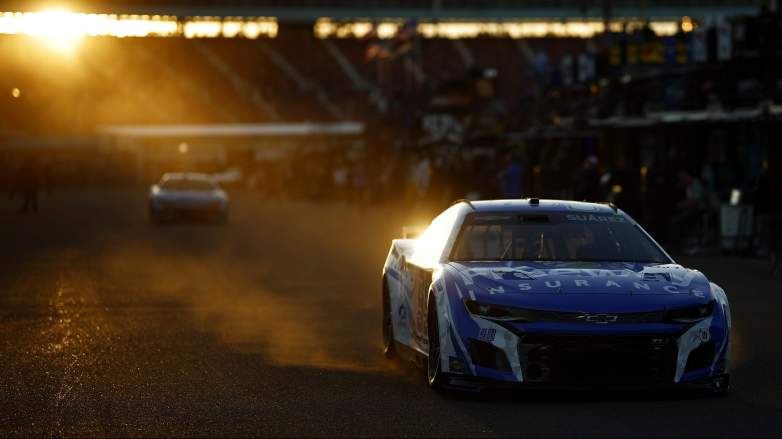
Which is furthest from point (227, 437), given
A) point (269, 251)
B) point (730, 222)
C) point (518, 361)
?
point (269, 251)

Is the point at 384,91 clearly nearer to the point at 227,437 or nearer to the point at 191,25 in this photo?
the point at 191,25

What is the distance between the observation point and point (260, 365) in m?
11.5

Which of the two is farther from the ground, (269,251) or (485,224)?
(485,224)

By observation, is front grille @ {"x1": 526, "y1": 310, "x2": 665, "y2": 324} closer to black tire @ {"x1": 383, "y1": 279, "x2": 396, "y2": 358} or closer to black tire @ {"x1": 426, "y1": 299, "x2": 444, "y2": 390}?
black tire @ {"x1": 426, "y1": 299, "x2": 444, "y2": 390}

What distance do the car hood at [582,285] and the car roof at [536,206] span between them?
85 cm

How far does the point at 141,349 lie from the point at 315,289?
23.1 ft

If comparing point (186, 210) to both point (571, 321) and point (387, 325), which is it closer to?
point (387, 325)

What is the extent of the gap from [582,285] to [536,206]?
158 cm

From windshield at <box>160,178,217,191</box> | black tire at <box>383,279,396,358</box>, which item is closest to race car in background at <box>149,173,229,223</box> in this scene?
windshield at <box>160,178,217,191</box>

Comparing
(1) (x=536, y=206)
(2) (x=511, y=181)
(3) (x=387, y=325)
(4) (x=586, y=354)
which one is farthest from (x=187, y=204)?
(4) (x=586, y=354)

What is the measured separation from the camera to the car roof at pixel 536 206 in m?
10.7

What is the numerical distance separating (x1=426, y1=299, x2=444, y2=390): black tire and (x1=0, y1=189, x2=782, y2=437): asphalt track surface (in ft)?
0.33

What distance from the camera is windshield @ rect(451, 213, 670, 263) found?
10.2m

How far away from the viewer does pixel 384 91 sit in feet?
356
